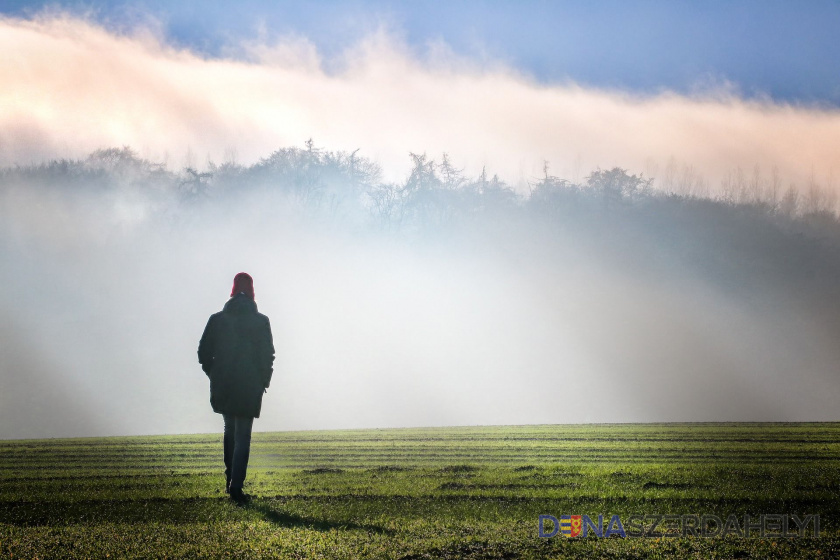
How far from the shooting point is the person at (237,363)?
944 centimetres

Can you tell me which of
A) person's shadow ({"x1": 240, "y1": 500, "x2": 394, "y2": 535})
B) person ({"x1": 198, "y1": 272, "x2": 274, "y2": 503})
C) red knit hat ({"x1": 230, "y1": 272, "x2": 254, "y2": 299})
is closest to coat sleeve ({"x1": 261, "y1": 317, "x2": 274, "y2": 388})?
person ({"x1": 198, "y1": 272, "x2": 274, "y2": 503})

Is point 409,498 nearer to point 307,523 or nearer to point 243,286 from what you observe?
point 307,523

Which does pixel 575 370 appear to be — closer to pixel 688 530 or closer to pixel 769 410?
pixel 769 410

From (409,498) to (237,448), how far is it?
1.90m

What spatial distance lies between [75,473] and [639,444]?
32.9 feet

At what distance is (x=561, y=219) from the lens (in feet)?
353

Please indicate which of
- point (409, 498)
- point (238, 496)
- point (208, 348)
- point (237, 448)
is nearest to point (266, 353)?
point (208, 348)

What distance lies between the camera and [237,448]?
30.3 feet

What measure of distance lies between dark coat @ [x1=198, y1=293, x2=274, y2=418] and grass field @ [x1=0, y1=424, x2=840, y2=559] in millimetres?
1026

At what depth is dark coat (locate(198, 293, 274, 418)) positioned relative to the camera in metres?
9.45

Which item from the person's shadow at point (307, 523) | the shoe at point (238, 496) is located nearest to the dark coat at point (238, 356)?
the shoe at point (238, 496)

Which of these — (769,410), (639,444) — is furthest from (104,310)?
(639,444)

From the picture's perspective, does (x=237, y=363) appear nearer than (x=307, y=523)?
No

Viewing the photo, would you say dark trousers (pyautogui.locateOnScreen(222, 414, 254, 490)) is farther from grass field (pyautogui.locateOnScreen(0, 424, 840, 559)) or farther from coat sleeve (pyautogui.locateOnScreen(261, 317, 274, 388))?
coat sleeve (pyautogui.locateOnScreen(261, 317, 274, 388))
